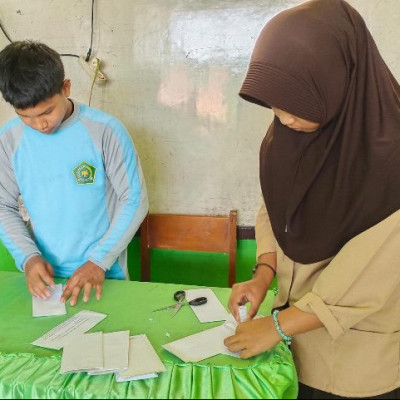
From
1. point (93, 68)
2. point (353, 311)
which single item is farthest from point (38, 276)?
point (93, 68)

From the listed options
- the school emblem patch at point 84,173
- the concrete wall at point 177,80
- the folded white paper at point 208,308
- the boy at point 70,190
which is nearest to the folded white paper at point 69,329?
the boy at point 70,190

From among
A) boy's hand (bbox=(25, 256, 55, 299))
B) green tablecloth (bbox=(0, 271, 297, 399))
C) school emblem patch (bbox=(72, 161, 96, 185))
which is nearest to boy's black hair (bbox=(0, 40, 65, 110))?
school emblem patch (bbox=(72, 161, 96, 185))

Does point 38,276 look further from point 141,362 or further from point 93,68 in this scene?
point 93,68

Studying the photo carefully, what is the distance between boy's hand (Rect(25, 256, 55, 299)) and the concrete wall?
0.90 m

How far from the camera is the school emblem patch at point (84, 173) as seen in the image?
1.38 metres

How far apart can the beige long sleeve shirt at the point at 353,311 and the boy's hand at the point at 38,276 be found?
703mm

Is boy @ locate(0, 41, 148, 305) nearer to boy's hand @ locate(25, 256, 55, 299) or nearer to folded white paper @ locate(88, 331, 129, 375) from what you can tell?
boy's hand @ locate(25, 256, 55, 299)

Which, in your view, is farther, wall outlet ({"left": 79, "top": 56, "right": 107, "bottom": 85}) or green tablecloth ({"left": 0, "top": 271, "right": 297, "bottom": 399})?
wall outlet ({"left": 79, "top": 56, "right": 107, "bottom": 85})

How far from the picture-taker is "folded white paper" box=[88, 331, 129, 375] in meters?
0.87

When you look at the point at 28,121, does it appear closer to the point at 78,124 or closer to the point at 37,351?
the point at 78,124

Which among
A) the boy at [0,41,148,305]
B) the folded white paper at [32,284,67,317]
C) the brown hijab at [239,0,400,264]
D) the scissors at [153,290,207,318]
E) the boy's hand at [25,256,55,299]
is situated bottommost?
the folded white paper at [32,284,67,317]

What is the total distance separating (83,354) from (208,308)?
40 centimetres

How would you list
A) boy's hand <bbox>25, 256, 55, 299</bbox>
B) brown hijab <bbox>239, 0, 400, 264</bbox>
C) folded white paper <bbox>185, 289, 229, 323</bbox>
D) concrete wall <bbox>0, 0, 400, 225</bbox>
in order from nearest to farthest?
brown hijab <bbox>239, 0, 400, 264</bbox> < folded white paper <bbox>185, 289, 229, 323</bbox> < boy's hand <bbox>25, 256, 55, 299</bbox> < concrete wall <bbox>0, 0, 400, 225</bbox>

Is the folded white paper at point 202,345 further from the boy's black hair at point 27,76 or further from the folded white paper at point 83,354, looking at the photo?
the boy's black hair at point 27,76
